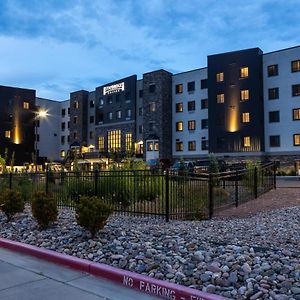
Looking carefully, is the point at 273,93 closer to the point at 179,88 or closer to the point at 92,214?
the point at 179,88

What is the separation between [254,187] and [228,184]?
3.91 feet

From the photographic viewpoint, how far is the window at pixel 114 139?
68.4 metres

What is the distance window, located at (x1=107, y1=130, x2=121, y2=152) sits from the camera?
68375 millimetres

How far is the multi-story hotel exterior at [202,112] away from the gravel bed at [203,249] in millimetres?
30202

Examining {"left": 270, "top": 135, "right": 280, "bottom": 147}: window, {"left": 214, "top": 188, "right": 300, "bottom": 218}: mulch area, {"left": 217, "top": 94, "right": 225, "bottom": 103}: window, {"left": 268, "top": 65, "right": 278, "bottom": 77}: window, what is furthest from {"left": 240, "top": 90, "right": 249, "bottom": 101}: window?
{"left": 214, "top": 188, "right": 300, "bottom": 218}: mulch area

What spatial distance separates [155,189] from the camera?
1284 centimetres

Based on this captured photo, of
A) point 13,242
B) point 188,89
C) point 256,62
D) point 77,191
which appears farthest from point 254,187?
point 188,89

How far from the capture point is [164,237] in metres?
7.91

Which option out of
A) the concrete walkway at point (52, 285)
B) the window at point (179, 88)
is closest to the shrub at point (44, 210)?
the concrete walkway at point (52, 285)

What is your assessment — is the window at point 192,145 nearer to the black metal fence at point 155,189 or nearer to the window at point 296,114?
the window at point 296,114

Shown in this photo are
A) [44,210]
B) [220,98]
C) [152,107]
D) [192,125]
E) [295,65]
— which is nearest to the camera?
[44,210]


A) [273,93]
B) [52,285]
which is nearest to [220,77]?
[273,93]

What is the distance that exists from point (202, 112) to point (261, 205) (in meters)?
46.4

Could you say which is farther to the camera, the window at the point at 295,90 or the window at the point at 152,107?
the window at the point at 152,107
